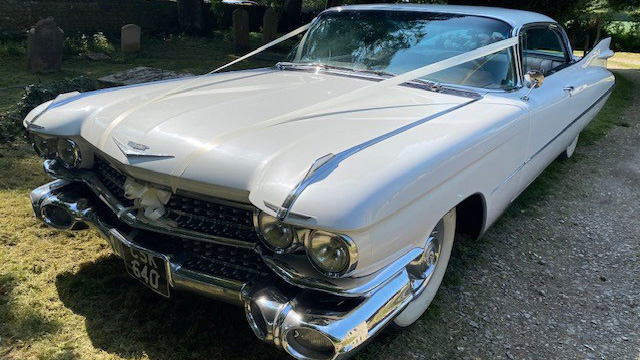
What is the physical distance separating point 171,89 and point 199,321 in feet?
4.52

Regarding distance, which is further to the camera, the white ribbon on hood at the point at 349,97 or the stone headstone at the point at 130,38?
the stone headstone at the point at 130,38

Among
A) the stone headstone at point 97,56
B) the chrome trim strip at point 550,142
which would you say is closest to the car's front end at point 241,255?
the chrome trim strip at point 550,142

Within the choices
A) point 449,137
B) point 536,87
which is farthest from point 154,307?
point 536,87

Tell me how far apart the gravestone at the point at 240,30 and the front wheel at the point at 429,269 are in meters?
11.0

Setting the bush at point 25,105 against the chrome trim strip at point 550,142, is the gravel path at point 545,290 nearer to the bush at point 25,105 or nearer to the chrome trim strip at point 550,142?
the chrome trim strip at point 550,142

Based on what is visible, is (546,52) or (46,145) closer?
(46,145)

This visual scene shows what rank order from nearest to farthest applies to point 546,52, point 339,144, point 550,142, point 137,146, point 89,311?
point 339,144 < point 137,146 < point 89,311 < point 550,142 < point 546,52

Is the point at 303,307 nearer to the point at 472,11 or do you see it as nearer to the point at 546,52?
the point at 472,11

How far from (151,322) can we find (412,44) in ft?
7.63

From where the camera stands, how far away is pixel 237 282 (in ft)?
6.53

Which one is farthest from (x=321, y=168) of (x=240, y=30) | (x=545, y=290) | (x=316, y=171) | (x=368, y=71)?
(x=240, y=30)

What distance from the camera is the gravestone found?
12.4m

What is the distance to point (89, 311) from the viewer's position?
8.18 feet

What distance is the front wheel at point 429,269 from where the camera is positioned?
214 cm
